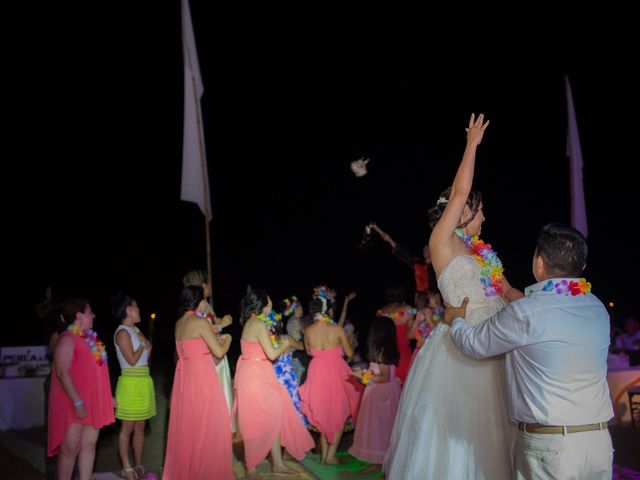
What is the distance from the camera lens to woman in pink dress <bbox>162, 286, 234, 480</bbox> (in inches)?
189

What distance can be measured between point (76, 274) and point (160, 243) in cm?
228

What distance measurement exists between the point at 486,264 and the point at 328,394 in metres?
3.56

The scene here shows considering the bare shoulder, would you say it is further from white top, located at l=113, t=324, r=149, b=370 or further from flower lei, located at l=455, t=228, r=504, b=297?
flower lei, located at l=455, t=228, r=504, b=297

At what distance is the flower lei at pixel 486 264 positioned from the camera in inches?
→ 109

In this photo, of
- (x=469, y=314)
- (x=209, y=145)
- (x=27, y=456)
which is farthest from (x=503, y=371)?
(x=209, y=145)

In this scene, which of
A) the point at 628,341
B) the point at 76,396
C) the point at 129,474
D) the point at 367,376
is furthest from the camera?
the point at 628,341

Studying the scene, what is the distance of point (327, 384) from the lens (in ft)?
19.7

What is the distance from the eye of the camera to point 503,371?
265 centimetres

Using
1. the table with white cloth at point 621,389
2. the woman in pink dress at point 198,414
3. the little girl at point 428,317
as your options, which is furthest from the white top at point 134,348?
the table with white cloth at point 621,389

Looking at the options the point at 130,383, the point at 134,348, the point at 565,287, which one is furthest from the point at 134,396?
the point at 565,287

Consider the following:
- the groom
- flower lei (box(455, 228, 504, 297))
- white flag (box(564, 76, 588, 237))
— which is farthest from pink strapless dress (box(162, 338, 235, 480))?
white flag (box(564, 76, 588, 237))

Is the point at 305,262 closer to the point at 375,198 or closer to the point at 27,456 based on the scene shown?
the point at 375,198

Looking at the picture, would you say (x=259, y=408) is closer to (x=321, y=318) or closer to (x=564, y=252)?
(x=321, y=318)

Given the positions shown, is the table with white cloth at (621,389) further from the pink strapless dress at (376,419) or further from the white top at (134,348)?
the white top at (134,348)
